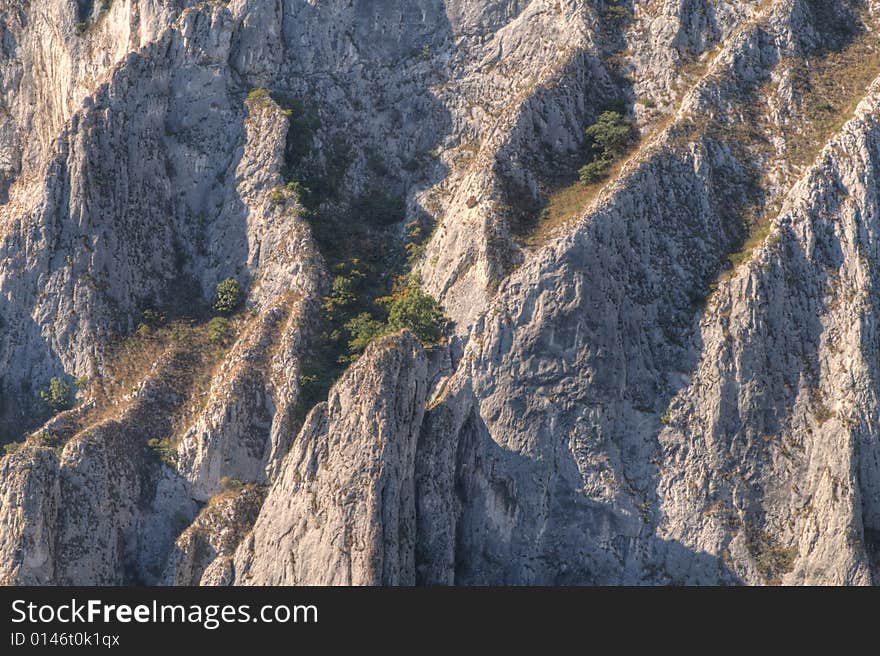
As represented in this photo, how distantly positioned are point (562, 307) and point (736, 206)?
44.1ft

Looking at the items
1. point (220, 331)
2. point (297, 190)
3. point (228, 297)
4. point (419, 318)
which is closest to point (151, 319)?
point (220, 331)

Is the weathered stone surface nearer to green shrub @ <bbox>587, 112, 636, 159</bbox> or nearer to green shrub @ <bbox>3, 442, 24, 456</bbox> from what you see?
green shrub @ <bbox>3, 442, 24, 456</bbox>

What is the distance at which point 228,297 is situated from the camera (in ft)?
304

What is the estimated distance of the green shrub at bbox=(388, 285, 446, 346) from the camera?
87.5m

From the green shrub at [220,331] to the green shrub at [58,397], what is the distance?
8.93 meters

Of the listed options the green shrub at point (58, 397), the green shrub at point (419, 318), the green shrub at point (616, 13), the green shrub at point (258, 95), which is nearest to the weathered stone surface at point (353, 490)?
the green shrub at point (419, 318)

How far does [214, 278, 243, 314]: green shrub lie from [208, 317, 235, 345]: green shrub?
102cm

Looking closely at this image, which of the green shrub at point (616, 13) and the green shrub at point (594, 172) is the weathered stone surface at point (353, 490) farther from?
the green shrub at point (616, 13)

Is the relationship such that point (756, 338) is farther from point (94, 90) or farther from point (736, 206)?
point (94, 90)

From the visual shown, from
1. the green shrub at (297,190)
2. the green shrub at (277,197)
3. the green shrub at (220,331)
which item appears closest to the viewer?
the green shrub at (220,331)

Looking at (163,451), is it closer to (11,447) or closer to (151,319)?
(11,447)

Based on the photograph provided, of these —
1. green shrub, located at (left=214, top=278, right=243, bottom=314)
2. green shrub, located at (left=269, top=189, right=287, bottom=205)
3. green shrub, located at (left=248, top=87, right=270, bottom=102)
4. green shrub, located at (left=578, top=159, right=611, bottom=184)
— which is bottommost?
green shrub, located at (left=214, top=278, right=243, bottom=314)

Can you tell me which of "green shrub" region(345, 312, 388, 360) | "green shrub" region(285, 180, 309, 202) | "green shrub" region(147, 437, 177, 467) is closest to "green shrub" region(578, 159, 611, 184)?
"green shrub" region(345, 312, 388, 360)

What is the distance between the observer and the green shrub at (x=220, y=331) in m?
91.2
